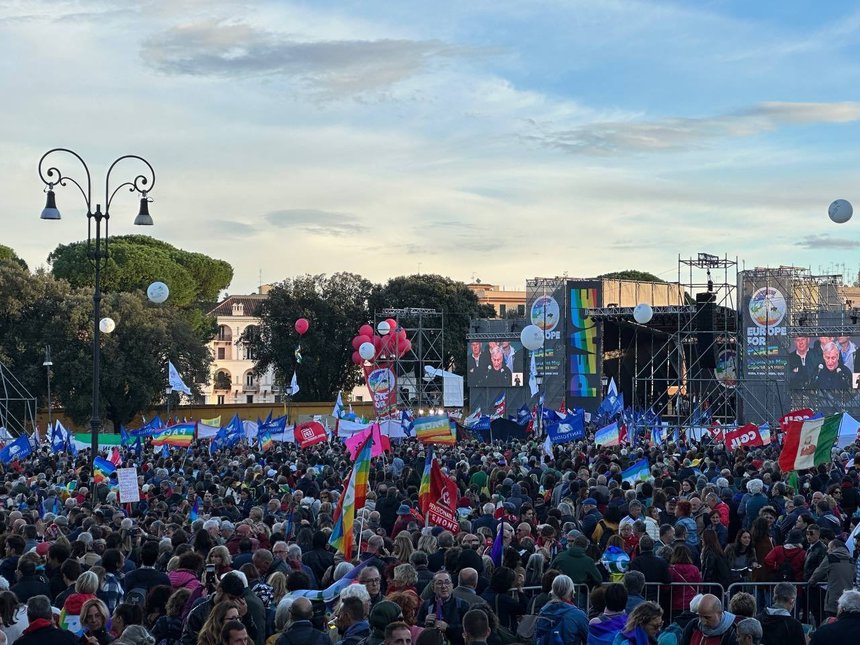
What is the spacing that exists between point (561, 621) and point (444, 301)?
207 feet

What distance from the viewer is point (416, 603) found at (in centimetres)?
783

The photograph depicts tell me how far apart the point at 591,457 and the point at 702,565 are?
1427 cm

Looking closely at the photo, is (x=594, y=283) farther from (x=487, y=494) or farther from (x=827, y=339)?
(x=487, y=494)

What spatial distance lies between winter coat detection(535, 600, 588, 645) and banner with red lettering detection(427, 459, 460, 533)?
4.12 m

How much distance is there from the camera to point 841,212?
21188 mm

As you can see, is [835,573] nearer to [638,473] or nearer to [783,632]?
[783,632]

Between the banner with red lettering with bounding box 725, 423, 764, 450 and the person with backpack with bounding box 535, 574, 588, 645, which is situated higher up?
the banner with red lettering with bounding box 725, 423, 764, 450

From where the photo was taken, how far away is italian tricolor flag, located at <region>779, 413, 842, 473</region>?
55.3 feet

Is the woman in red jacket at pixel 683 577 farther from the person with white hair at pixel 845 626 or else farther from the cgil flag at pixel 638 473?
the cgil flag at pixel 638 473

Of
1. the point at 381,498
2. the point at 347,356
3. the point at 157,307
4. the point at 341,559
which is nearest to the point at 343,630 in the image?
the point at 341,559

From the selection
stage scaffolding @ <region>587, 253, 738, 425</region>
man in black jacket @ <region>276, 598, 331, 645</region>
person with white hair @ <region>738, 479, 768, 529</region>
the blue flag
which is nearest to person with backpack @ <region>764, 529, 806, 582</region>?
person with white hair @ <region>738, 479, 768, 529</region>

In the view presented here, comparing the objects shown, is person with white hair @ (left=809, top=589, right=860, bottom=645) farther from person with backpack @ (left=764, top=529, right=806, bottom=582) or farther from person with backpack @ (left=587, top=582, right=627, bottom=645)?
person with backpack @ (left=764, top=529, right=806, bottom=582)

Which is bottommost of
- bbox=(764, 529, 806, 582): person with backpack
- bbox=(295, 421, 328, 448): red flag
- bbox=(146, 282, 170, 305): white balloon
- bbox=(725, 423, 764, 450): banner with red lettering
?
bbox=(764, 529, 806, 582): person with backpack

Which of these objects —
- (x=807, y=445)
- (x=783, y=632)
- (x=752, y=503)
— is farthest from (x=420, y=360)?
(x=783, y=632)
